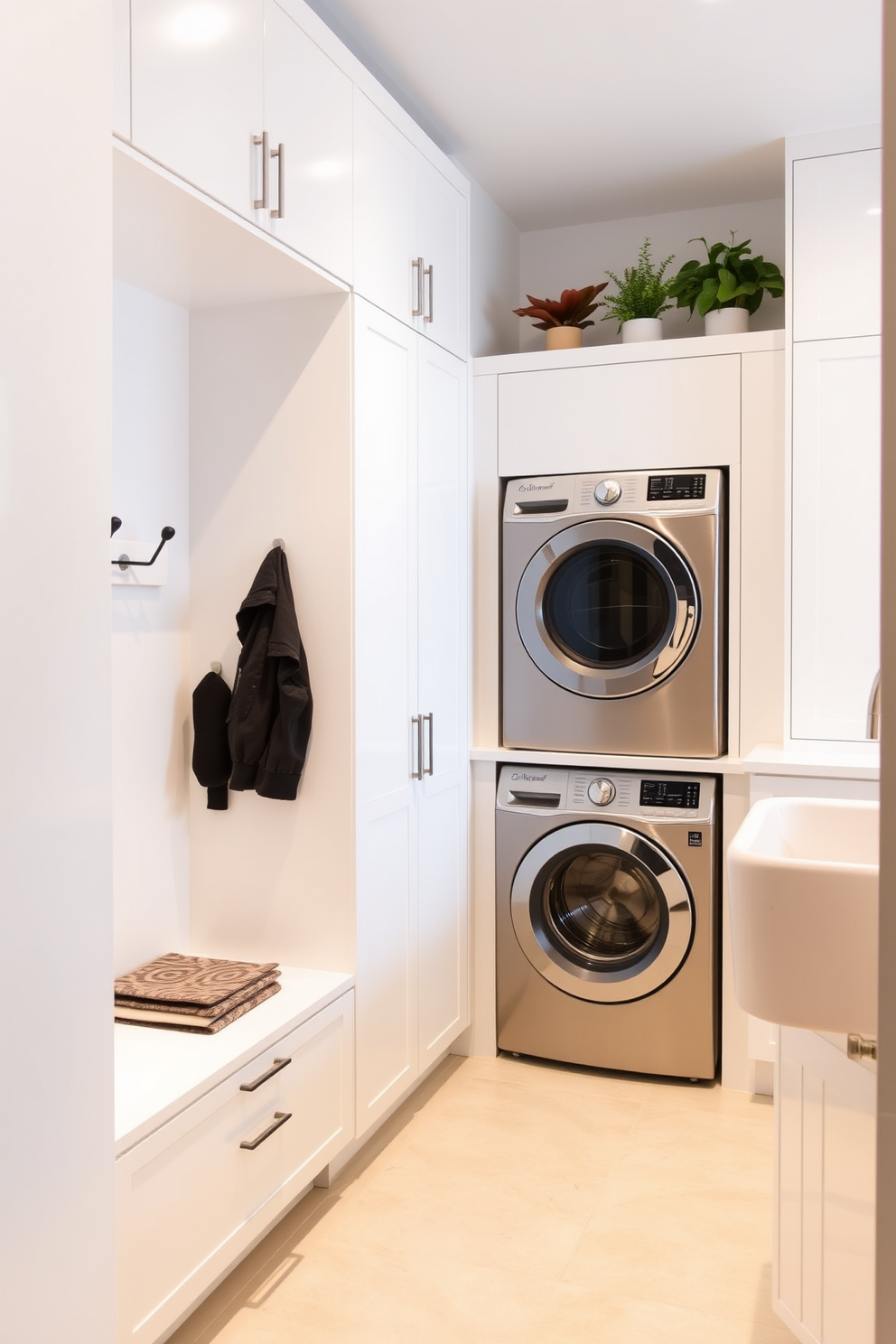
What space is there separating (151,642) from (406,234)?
123 cm

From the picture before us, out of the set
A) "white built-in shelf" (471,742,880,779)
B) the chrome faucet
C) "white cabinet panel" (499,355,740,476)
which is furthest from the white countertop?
"white cabinet panel" (499,355,740,476)

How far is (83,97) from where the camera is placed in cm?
117

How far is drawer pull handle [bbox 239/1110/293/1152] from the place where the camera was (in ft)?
6.59

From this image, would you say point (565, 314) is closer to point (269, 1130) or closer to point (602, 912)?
point (602, 912)

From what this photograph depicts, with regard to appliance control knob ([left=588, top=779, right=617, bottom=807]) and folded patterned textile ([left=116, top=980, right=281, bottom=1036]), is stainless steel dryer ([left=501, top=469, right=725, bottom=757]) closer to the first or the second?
appliance control knob ([left=588, top=779, right=617, bottom=807])

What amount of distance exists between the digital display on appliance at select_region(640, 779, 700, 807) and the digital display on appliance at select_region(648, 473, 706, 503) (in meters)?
0.81

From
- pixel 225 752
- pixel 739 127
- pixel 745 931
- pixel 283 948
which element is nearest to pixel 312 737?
pixel 225 752

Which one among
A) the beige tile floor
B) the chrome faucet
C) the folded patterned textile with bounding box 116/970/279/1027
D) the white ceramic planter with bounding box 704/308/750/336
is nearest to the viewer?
the chrome faucet

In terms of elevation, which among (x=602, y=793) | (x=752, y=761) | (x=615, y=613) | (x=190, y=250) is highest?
(x=190, y=250)

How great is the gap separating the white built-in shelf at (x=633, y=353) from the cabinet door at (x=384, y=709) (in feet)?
1.73

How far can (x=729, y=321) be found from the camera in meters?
3.13

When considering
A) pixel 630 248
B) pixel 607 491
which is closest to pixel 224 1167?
pixel 607 491

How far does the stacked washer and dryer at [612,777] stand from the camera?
3.01 metres

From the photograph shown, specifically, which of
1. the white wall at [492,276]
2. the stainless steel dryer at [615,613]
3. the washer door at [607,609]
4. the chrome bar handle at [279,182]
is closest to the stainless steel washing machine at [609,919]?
the stainless steel dryer at [615,613]
